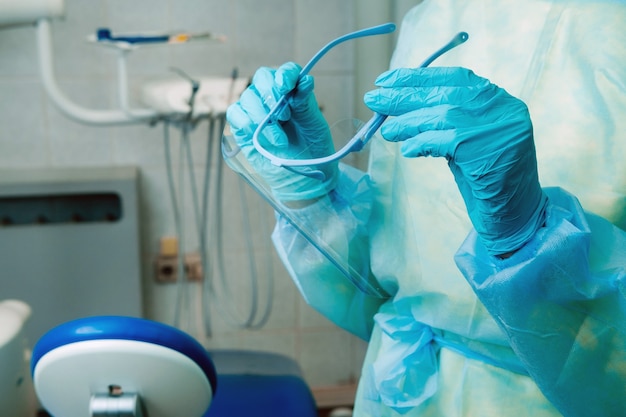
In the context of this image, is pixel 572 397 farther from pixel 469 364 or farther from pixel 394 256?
pixel 394 256

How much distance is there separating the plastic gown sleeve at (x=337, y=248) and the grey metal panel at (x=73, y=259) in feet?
3.99

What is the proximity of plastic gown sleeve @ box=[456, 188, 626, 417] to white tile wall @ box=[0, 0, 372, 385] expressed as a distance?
1542 millimetres

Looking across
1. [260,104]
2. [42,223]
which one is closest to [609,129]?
[260,104]

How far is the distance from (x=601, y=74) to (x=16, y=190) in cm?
177

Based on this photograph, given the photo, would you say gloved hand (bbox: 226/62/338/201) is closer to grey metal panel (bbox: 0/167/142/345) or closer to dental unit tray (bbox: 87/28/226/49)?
dental unit tray (bbox: 87/28/226/49)

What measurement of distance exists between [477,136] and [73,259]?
1722 mm

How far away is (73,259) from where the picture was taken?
2160mm

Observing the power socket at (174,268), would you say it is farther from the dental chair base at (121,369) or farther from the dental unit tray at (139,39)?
the dental chair base at (121,369)

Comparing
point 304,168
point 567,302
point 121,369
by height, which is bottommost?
point 121,369

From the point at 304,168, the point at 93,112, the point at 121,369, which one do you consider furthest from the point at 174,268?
the point at 304,168

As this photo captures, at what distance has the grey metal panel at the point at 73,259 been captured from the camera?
6.96 ft

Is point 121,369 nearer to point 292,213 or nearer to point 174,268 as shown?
point 292,213

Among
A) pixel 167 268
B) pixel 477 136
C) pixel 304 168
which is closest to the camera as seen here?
pixel 477 136

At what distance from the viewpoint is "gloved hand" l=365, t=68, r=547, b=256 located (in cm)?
73
